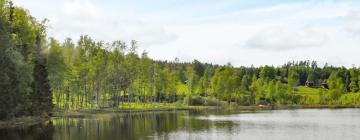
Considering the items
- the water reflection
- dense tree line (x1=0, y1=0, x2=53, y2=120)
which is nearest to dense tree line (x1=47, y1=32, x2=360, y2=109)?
dense tree line (x1=0, y1=0, x2=53, y2=120)

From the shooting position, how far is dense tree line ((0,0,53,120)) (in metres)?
73.2

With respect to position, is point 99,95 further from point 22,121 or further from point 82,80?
point 22,121

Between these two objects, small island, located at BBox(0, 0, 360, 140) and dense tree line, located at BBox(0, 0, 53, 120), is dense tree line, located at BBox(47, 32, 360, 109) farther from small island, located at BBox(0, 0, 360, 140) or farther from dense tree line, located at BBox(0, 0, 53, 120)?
dense tree line, located at BBox(0, 0, 53, 120)

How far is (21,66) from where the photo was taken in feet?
254

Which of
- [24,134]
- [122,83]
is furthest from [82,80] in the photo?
[24,134]

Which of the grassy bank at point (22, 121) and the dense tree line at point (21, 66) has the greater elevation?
the dense tree line at point (21, 66)

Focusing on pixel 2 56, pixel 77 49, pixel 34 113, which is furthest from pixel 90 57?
pixel 2 56

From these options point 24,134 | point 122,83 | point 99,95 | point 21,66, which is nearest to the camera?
point 24,134

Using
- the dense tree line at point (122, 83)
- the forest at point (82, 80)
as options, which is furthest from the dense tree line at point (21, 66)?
the dense tree line at point (122, 83)

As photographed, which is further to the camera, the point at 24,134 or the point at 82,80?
the point at 82,80

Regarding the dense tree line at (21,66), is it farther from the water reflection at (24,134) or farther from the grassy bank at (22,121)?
the water reflection at (24,134)

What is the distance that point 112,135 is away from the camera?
61.6 meters

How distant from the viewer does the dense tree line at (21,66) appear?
240 ft

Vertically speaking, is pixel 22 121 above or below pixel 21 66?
below
